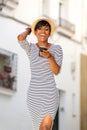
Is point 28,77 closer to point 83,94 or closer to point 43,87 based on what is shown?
point 83,94

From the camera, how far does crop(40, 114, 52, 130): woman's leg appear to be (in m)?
6.51

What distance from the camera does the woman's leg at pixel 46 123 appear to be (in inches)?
256

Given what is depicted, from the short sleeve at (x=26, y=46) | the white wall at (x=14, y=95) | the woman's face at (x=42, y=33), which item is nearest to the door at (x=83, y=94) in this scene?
the white wall at (x=14, y=95)

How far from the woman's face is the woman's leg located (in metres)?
0.93

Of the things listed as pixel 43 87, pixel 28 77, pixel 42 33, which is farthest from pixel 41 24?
pixel 28 77

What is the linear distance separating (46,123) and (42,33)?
1.10 meters

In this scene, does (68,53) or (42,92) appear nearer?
(42,92)

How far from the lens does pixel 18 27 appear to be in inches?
621

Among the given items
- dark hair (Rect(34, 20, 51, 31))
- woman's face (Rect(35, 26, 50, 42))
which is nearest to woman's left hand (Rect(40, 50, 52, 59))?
woman's face (Rect(35, 26, 50, 42))

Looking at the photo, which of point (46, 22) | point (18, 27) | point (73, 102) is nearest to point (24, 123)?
point (18, 27)

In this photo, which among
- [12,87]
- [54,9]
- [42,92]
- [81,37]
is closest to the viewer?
[42,92]

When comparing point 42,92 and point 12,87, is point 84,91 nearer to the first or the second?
point 12,87

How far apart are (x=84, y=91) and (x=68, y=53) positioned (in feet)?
5.78

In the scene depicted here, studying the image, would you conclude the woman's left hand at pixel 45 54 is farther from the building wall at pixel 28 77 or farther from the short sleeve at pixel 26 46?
the building wall at pixel 28 77
